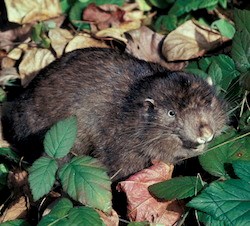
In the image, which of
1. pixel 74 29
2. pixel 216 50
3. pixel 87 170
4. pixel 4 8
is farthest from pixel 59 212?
pixel 4 8

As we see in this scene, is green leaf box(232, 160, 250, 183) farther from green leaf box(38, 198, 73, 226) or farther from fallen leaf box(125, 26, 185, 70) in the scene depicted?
fallen leaf box(125, 26, 185, 70)

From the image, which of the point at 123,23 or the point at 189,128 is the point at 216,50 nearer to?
the point at 123,23

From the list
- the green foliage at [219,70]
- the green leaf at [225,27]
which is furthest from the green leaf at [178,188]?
the green leaf at [225,27]

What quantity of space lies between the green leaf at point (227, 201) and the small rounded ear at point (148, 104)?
0.82 m

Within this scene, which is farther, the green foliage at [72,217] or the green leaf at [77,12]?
the green leaf at [77,12]

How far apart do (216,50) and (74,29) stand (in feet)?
4.81

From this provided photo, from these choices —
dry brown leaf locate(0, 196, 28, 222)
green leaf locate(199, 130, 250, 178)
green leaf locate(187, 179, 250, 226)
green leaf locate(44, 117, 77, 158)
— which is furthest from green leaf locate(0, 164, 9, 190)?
green leaf locate(187, 179, 250, 226)

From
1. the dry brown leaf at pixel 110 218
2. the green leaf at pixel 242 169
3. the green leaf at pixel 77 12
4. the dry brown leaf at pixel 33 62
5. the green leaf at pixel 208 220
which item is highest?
the green leaf at pixel 242 169

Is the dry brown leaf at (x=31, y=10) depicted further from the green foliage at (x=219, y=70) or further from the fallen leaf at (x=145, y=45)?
the green foliage at (x=219, y=70)

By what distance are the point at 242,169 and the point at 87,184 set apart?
2.94 ft

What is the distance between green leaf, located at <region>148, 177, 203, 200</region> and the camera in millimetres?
3676

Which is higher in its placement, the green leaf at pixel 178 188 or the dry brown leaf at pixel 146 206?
the green leaf at pixel 178 188

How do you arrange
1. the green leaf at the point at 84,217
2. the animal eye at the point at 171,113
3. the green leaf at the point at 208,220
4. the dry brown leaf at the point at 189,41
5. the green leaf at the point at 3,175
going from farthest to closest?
the dry brown leaf at the point at 189,41, the green leaf at the point at 3,175, the animal eye at the point at 171,113, the green leaf at the point at 208,220, the green leaf at the point at 84,217

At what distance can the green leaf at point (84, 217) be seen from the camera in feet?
11.2
